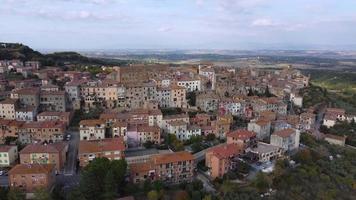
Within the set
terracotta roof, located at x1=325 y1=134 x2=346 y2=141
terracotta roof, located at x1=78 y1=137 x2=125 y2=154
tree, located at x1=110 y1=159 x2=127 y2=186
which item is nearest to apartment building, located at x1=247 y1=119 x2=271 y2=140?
terracotta roof, located at x1=325 y1=134 x2=346 y2=141

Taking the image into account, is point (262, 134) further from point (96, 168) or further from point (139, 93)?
point (96, 168)

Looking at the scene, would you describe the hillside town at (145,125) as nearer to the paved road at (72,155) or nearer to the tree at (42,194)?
the paved road at (72,155)

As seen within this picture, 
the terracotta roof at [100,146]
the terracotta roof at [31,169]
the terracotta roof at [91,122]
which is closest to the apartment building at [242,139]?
the terracotta roof at [100,146]

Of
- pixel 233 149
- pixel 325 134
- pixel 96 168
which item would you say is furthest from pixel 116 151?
pixel 325 134

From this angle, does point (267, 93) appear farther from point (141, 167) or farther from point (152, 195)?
point (152, 195)

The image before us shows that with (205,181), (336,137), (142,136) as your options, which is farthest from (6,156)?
(336,137)
